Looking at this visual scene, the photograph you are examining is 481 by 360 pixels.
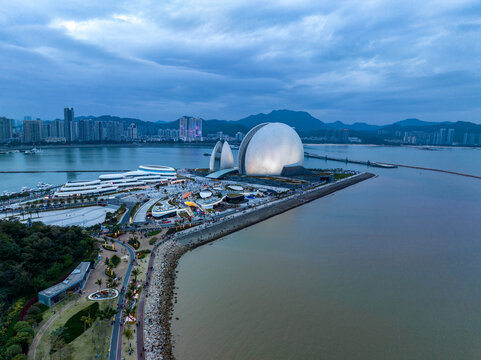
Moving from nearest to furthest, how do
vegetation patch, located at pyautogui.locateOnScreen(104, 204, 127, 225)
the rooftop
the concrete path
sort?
the rooftop
vegetation patch, located at pyautogui.locateOnScreen(104, 204, 127, 225)
the concrete path

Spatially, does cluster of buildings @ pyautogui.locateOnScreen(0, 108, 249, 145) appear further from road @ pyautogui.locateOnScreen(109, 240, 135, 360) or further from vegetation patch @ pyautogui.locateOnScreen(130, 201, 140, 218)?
road @ pyautogui.locateOnScreen(109, 240, 135, 360)

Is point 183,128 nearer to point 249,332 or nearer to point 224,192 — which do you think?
point 224,192

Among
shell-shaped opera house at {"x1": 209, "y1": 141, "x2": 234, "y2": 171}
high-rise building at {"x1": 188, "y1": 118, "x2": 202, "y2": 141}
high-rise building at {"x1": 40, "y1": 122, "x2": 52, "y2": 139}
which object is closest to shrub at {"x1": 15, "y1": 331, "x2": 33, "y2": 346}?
shell-shaped opera house at {"x1": 209, "y1": 141, "x2": 234, "y2": 171}

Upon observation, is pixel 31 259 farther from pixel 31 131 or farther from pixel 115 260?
pixel 31 131

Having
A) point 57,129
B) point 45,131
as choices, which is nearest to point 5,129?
point 45,131

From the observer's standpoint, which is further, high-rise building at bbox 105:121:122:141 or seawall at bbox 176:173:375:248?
high-rise building at bbox 105:121:122:141

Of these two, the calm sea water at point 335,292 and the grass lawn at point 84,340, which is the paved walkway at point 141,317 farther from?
the calm sea water at point 335,292

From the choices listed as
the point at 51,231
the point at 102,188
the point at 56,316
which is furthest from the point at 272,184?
the point at 56,316
